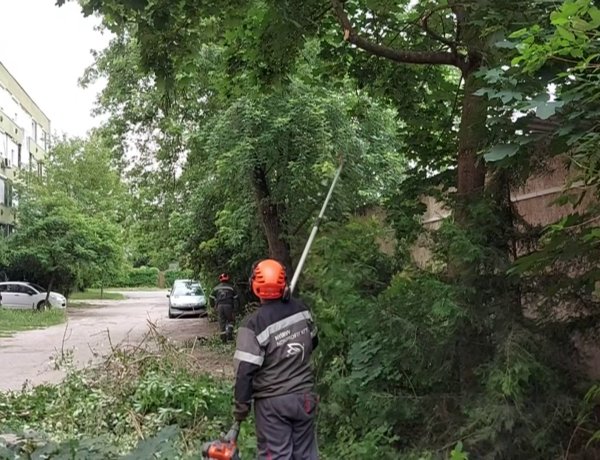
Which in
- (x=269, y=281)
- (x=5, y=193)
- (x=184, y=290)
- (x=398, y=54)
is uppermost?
(x=5, y=193)

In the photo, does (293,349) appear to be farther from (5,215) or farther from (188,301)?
(5,215)

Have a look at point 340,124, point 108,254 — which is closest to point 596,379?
point 340,124

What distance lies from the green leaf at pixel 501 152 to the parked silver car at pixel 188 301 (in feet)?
86.1

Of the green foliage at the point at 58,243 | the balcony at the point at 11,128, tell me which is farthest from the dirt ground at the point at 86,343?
the balcony at the point at 11,128

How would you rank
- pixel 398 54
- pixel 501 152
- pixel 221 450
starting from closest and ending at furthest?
pixel 501 152 → pixel 221 450 → pixel 398 54

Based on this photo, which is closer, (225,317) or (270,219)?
(270,219)

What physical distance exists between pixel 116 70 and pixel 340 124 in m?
8.46

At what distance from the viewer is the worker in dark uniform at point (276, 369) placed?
4.74 metres

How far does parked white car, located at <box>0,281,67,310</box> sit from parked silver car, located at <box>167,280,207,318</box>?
655cm

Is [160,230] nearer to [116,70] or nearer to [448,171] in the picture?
[116,70]

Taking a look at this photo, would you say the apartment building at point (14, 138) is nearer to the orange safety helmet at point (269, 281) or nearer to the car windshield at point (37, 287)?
the car windshield at point (37, 287)

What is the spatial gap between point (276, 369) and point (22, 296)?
31.4 m

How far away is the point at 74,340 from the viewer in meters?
20.8

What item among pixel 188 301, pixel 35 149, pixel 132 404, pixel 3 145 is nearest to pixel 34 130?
pixel 35 149
